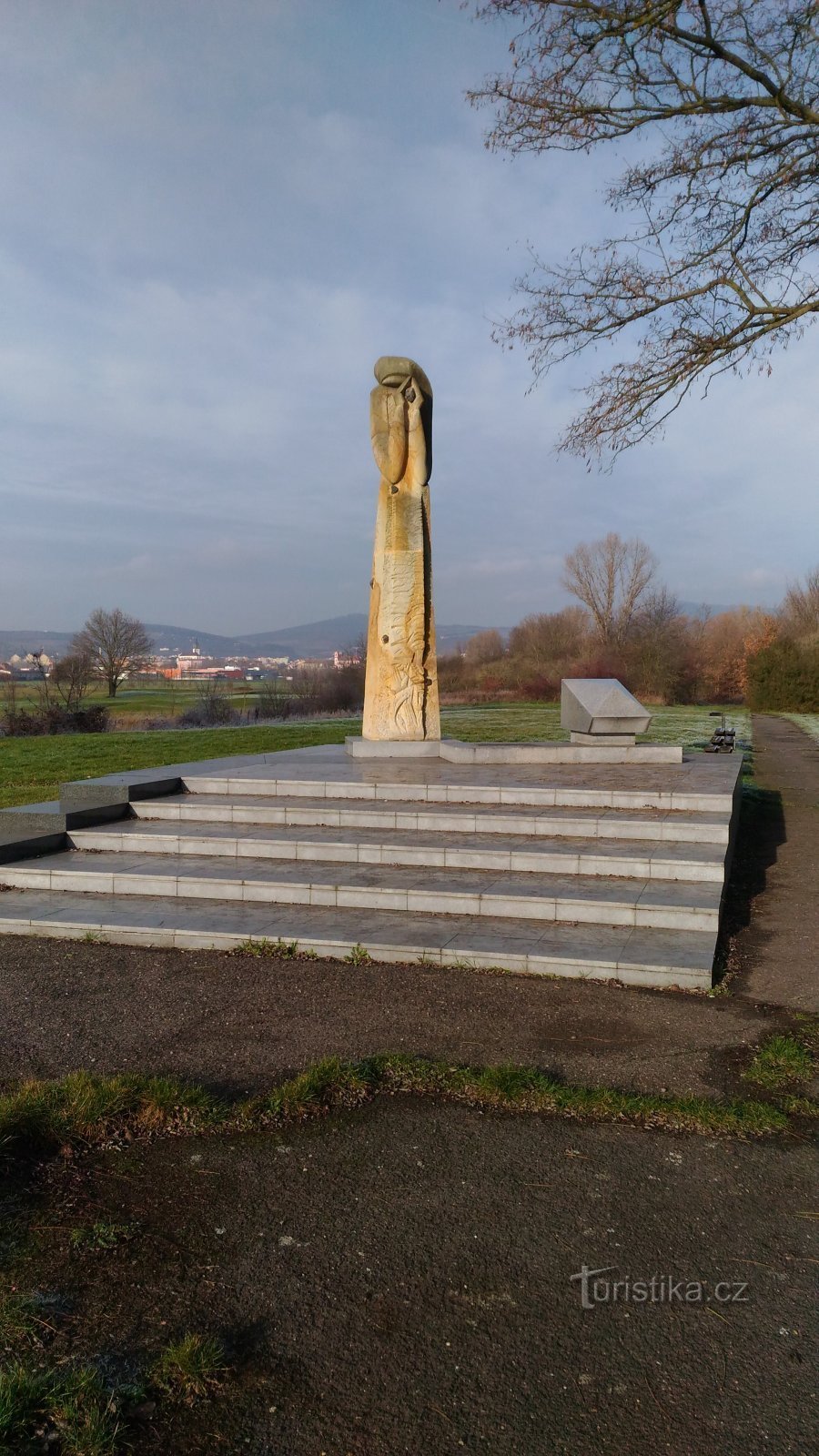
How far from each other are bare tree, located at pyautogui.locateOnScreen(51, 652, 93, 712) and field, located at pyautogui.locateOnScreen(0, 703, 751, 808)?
8298 millimetres

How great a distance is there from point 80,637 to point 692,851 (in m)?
33.9

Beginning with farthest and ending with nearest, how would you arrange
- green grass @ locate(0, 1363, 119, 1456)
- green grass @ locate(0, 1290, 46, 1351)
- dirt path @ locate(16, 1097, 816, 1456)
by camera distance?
1. green grass @ locate(0, 1290, 46, 1351)
2. dirt path @ locate(16, 1097, 816, 1456)
3. green grass @ locate(0, 1363, 119, 1456)

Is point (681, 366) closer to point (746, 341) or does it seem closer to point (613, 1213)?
point (746, 341)

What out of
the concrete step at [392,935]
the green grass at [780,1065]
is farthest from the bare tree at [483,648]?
the green grass at [780,1065]

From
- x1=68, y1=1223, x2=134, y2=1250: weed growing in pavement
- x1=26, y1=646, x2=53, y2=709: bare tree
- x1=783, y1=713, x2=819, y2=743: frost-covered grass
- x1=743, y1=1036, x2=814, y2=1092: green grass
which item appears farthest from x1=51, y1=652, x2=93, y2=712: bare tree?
x1=68, y1=1223, x2=134, y2=1250: weed growing in pavement

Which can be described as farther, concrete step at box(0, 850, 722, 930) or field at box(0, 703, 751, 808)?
field at box(0, 703, 751, 808)

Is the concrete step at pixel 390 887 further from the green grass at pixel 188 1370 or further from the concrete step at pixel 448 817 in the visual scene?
the green grass at pixel 188 1370

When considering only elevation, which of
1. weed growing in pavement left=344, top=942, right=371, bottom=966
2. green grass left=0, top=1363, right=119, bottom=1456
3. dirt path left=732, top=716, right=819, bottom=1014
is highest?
green grass left=0, top=1363, right=119, bottom=1456

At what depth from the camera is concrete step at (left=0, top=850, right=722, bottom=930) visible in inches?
222

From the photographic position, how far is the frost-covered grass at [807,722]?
82.1ft

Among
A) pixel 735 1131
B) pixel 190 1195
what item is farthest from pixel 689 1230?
pixel 190 1195

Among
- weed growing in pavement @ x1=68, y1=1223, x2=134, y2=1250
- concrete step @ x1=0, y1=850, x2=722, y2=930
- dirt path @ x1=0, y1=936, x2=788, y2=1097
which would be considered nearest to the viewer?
weed growing in pavement @ x1=68, y1=1223, x2=134, y2=1250

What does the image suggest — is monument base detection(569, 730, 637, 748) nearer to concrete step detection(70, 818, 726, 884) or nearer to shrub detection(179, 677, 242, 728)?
concrete step detection(70, 818, 726, 884)

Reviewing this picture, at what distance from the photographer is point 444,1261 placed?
99.8 inches
